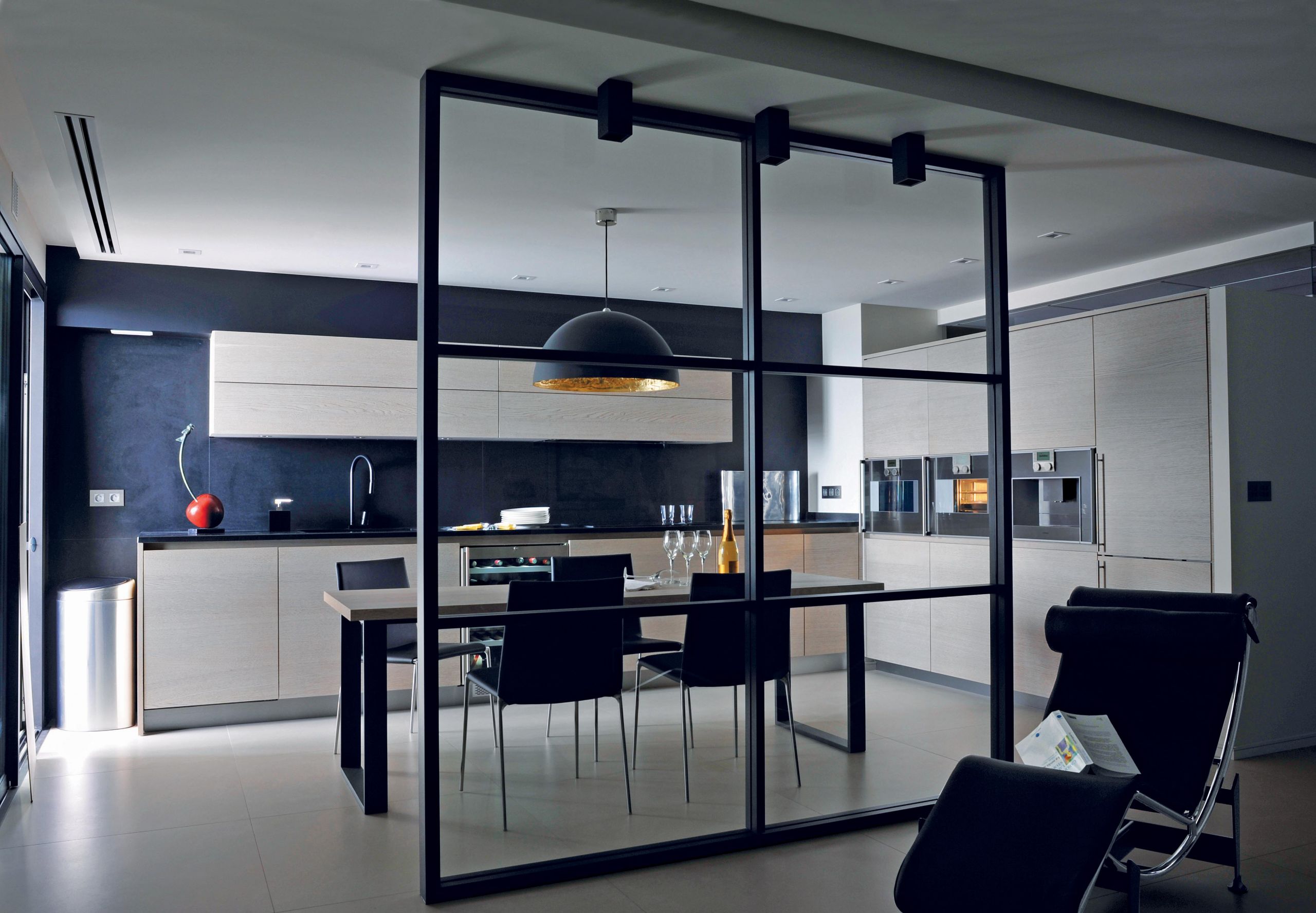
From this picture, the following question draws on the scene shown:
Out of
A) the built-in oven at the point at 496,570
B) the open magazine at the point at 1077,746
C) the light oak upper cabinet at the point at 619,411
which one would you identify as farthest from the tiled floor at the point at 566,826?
the light oak upper cabinet at the point at 619,411

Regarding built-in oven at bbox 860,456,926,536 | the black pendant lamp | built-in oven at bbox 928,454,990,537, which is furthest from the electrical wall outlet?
built-in oven at bbox 928,454,990,537

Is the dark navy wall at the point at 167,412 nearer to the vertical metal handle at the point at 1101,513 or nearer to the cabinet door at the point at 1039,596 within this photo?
the cabinet door at the point at 1039,596

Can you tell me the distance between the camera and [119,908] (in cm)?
292

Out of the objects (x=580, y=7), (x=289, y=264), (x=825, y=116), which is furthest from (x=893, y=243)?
(x=289, y=264)

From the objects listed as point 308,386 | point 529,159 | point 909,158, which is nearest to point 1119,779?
point 909,158

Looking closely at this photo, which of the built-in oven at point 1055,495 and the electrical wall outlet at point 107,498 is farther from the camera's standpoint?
the electrical wall outlet at point 107,498

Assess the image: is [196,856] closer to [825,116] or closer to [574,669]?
[574,669]

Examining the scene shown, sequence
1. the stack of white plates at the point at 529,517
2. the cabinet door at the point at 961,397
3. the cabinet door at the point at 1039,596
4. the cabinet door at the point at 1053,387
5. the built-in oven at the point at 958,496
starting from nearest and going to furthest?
the stack of white plates at the point at 529,517 → the cabinet door at the point at 961,397 → the built-in oven at the point at 958,496 → the cabinet door at the point at 1039,596 → the cabinet door at the point at 1053,387

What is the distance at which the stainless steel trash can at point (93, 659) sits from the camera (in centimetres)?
507

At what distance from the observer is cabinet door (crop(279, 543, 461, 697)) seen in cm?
530

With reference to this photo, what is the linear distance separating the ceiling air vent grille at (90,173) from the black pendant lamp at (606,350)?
179 cm

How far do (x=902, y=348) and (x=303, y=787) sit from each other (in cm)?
306

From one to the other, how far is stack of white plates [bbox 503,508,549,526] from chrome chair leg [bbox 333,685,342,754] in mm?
1643

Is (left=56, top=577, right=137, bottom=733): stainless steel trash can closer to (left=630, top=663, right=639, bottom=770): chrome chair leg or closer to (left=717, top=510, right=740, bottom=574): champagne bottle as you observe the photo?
(left=630, top=663, right=639, bottom=770): chrome chair leg
